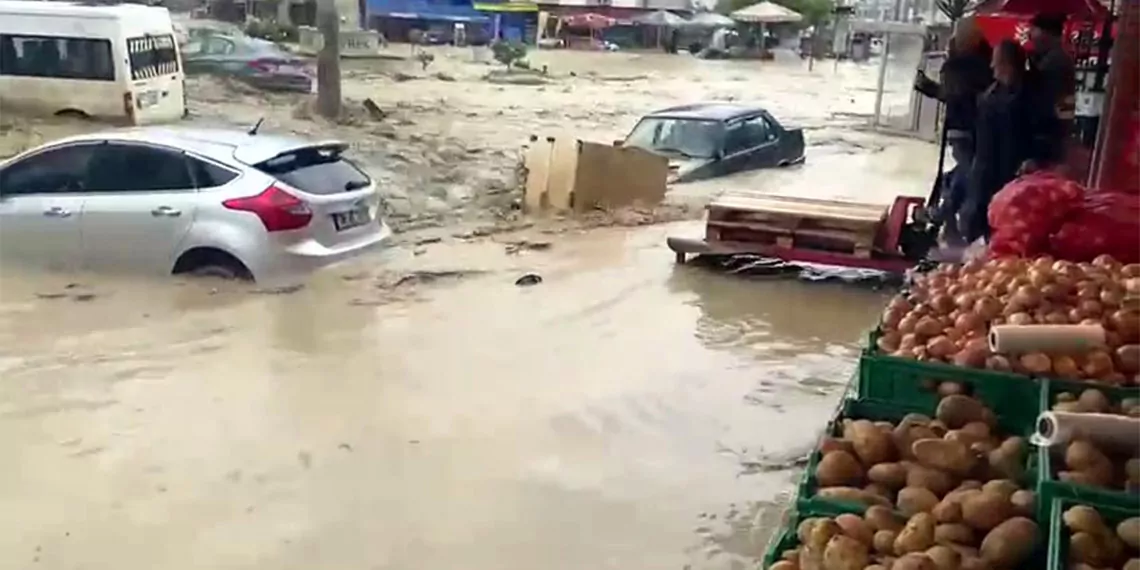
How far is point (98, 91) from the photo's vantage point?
1853 cm

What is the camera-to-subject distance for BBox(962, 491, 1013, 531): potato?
3.17 m

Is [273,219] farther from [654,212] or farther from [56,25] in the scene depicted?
[56,25]

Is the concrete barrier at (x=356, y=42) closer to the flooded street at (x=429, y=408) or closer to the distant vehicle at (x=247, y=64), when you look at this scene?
the distant vehicle at (x=247, y=64)

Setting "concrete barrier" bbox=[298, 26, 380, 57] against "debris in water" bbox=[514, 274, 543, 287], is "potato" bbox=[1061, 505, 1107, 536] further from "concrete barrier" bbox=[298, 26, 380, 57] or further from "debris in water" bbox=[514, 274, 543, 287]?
"concrete barrier" bbox=[298, 26, 380, 57]

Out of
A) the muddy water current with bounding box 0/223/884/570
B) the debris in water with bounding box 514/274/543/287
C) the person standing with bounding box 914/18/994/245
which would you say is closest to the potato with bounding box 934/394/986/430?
the muddy water current with bounding box 0/223/884/570

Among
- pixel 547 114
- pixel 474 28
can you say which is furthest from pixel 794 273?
pixel 474 28

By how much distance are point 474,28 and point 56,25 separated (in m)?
31.6

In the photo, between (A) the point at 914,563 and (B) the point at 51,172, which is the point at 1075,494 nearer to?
(A) the point at 914,563

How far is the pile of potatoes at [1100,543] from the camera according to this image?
290 cm

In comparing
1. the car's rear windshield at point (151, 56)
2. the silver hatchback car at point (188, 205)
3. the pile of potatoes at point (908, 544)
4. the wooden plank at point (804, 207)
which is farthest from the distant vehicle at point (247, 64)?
the pile of potatoes at point (908, 544)

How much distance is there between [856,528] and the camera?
322cm

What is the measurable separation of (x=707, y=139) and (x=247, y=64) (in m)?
11.8

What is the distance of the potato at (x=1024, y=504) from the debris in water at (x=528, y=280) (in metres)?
7.94

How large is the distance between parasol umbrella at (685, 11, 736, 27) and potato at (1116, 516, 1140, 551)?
1969 inches
